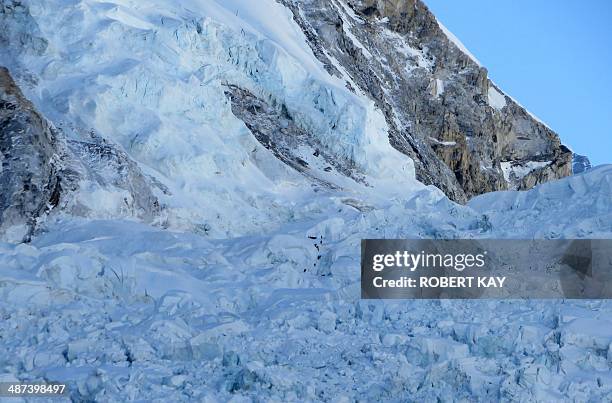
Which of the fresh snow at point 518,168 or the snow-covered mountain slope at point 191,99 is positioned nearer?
the snow-covered mountain slope at point 191,99

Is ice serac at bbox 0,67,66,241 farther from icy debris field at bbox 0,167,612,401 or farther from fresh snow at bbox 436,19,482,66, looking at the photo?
fresh snow at bbox 436,19,482,66

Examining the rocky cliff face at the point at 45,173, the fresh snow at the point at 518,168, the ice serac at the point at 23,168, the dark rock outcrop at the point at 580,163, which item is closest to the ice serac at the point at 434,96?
the fresh snow at the point at 518,168

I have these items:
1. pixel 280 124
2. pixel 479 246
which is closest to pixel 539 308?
pixel 479 246

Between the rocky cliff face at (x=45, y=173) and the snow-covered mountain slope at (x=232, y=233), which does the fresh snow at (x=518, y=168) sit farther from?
the rocky cliff face at (x=45, y=173)

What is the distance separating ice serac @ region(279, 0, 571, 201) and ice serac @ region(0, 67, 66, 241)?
24.2m

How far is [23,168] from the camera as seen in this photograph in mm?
17484

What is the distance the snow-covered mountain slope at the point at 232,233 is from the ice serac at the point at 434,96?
25.0 feet

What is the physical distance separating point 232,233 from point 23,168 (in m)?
6.42

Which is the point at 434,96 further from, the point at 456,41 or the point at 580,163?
the point at 580,163

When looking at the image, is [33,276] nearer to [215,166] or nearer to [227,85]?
[215,166]

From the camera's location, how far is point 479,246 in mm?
15688

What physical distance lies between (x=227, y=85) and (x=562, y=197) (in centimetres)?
1670

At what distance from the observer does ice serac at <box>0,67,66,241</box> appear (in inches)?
672

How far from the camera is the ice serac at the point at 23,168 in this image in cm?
1706
